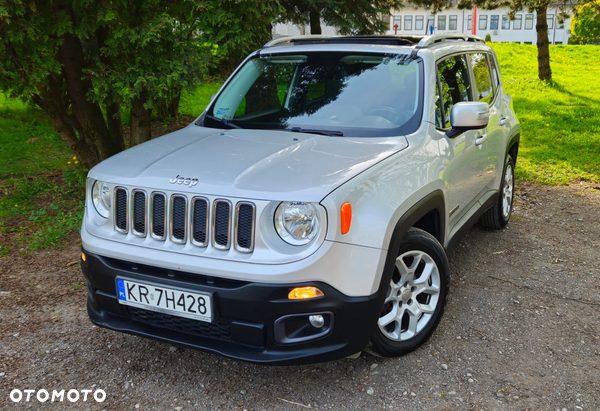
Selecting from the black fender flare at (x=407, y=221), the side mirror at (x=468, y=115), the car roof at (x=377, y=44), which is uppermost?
the car roof at (x=377, y=44)

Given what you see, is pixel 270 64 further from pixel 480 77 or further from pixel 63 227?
pixel 63 227

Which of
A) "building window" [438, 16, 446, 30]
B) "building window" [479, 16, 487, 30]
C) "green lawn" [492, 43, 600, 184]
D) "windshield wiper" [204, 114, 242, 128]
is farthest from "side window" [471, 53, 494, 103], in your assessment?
"building window" [438, 16, 446, 30]

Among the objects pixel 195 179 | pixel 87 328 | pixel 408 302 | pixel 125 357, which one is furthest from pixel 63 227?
pixel 408 302

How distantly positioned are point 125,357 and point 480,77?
3652 millimetres

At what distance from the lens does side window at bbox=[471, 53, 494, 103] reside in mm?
4770

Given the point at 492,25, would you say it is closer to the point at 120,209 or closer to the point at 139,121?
the point at 139,121

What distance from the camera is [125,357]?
351cm

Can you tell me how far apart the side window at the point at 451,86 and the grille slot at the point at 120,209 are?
2081mm

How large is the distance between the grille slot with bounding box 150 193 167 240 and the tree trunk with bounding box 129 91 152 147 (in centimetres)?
397

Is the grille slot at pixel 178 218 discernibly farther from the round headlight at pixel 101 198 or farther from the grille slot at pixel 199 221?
the round headlight at pixel 101 198

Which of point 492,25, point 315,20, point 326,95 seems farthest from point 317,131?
point 492,25

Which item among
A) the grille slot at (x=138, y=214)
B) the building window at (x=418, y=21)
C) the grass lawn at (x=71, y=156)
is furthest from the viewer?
the building window at (x=418, y=21)

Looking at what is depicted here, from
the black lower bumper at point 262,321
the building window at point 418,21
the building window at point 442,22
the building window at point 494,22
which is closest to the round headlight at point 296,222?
the black lower bumper at point 262,321

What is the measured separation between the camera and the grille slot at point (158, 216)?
2906 millimetres
